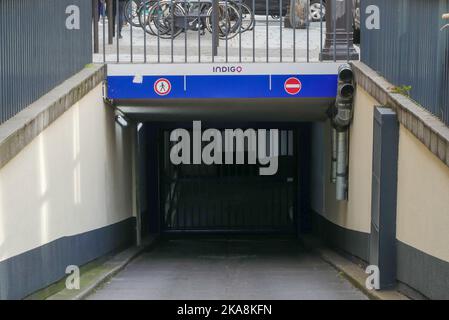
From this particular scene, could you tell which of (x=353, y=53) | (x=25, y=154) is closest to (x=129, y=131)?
(x=353, y=53)

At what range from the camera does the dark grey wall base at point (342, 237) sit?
36.8 ft

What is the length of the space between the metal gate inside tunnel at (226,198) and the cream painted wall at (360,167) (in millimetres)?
7166

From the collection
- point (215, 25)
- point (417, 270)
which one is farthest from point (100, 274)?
point (215, 25)

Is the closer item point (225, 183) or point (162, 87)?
point (162, 87)

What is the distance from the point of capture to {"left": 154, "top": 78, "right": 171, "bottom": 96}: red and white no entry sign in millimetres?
12562

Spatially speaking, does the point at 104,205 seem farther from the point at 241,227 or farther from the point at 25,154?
the point at 241,227

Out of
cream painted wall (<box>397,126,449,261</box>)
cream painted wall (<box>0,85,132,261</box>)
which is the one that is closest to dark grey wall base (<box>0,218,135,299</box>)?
cream painted wall (<box>0,85,132,261</box>)

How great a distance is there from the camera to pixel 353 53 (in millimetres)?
12828

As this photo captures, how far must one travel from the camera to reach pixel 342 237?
13320mm

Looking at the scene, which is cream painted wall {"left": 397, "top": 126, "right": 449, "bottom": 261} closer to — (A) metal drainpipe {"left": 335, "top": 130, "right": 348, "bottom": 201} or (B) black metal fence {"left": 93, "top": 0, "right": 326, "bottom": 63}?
(A) metal drainpipe {"left": 335, "top": 130, "right": 348, "bottom": 201}

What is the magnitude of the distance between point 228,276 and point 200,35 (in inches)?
242

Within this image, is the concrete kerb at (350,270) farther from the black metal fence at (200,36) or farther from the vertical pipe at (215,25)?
the vertical pipe at (215,25)

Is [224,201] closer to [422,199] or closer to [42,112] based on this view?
[42,112]

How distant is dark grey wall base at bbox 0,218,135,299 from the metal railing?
9.35ft
